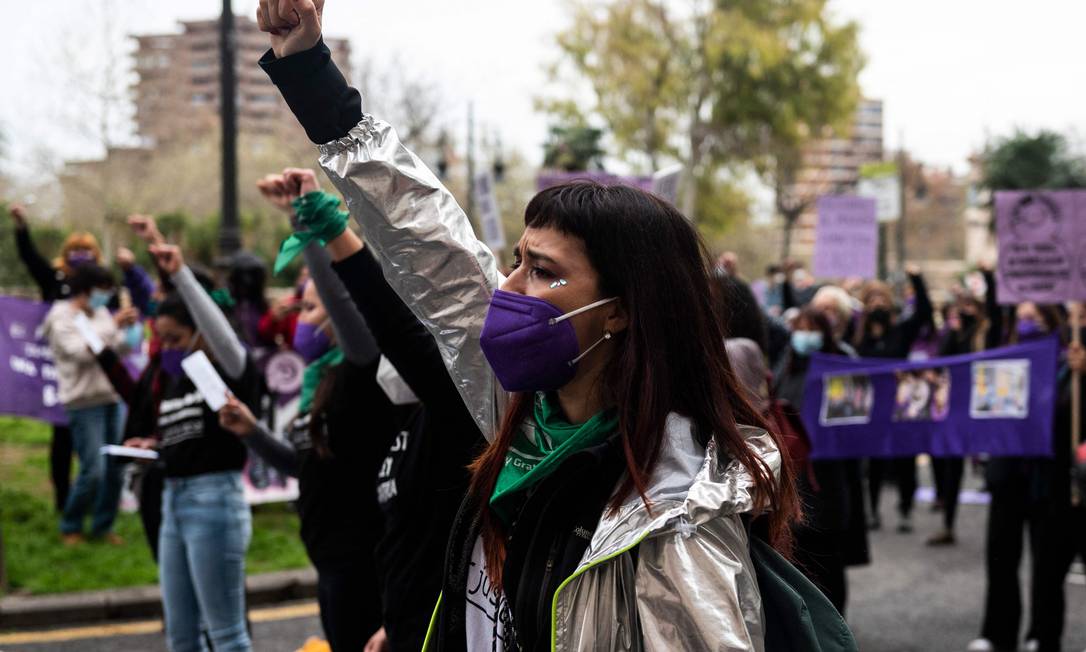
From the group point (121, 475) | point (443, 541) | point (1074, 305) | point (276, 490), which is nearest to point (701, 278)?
point (443, 541)

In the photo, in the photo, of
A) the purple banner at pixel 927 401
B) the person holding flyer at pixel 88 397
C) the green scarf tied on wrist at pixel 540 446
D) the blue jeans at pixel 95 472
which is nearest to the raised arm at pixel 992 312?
the purple banner at pixel 927 401

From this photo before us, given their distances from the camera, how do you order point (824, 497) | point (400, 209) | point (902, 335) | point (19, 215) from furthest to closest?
point (902, 335)
point (19, 215)
point (824, 497)
point (400, 209)

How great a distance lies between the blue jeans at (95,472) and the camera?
286 inches

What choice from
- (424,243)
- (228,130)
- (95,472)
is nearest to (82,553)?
(95,472)

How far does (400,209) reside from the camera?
2.11 m

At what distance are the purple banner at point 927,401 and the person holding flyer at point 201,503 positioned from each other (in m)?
3.38

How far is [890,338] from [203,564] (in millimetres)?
7104

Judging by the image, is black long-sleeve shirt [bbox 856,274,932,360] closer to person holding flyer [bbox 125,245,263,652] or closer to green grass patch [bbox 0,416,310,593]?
green grass patch [bbox 0,416,310,593]

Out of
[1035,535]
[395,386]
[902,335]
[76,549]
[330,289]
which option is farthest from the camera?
[902,335]

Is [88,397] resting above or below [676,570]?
below

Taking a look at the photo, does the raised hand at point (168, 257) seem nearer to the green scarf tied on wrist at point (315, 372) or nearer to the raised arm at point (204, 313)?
the raised arm at point (204, 313)

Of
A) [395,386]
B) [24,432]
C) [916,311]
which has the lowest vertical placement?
[24,432]

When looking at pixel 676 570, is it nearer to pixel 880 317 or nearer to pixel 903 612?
pixel 903 612

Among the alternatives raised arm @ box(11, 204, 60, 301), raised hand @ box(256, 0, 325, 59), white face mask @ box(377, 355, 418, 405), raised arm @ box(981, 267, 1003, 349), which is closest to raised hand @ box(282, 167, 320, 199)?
white face mask @ box(377, 355, 418, 405)
